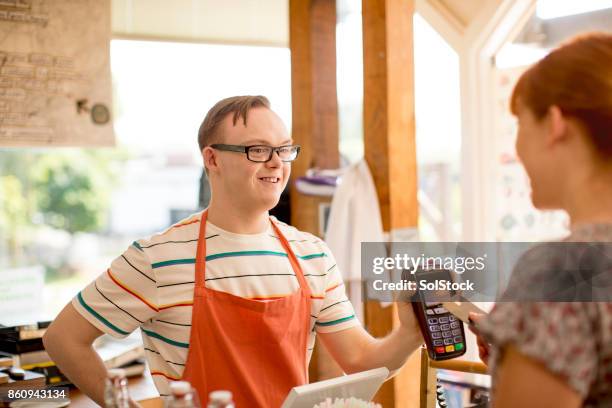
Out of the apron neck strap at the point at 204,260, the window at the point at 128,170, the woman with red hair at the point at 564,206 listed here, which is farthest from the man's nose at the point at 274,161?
the window at the point at 128,170

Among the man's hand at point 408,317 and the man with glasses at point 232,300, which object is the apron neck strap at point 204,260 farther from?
the man's hand at point 408,317

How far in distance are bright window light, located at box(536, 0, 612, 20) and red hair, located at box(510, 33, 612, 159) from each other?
2609 millimetres

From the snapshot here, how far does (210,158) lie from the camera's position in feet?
6.47

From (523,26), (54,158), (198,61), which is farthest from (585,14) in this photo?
(54,158)

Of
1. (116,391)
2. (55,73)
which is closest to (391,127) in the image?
(55,73)

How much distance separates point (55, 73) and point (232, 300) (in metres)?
1.78

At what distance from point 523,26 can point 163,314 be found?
2776 mm

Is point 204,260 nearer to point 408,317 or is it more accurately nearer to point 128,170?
point 408,317

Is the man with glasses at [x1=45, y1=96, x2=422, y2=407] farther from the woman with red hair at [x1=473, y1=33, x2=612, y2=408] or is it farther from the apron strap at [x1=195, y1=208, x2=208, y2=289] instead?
the woman with red hair at [x1=473, y1=33, x2=612, y2=408]

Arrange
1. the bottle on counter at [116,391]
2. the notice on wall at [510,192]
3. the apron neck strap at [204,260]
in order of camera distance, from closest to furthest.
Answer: the bottle on counter at [116,391], the apron neck strap at [204,260], the notice on wall at [510,192]

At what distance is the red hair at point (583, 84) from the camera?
0.97 m

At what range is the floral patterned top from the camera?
90cm

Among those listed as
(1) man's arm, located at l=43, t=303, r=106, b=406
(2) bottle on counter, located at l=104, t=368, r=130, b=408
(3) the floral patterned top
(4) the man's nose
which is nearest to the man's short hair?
(4) the man's nose

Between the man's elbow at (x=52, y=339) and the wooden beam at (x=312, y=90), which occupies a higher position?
the wooden beam at (x=312, y=90)
